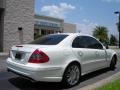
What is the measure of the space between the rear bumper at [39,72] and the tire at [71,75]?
0.27 m

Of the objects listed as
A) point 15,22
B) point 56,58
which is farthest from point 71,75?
point 15,22

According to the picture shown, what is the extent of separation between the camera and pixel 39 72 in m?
6.35

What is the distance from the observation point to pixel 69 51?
716 centimetres

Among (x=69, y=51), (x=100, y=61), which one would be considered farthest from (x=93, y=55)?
(x=69, y=51)

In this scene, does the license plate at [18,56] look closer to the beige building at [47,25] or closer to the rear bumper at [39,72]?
the rear bumper at [39,72]

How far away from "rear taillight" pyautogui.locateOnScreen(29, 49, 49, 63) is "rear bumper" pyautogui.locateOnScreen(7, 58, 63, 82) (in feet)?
0.56

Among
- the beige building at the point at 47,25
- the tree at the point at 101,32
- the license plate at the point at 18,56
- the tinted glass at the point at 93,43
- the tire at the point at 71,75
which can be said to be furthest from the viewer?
the tree at the point at 101,32

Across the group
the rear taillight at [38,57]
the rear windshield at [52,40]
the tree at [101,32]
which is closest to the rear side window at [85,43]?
the rear windshield at [52,40]

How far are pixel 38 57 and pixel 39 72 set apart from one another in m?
0.39

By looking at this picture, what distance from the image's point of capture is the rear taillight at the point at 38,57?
6.43m

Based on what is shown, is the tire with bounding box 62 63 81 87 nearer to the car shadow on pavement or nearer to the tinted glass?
the car shadow on pavement

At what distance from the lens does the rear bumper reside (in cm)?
635

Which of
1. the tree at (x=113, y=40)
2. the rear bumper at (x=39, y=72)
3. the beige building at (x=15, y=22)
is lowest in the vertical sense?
the tree at (x=113, y=40)

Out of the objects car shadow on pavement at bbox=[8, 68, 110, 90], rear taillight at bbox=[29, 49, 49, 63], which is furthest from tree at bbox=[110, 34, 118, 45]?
rear taillight at bbox=[29, 49, 49, 63]
